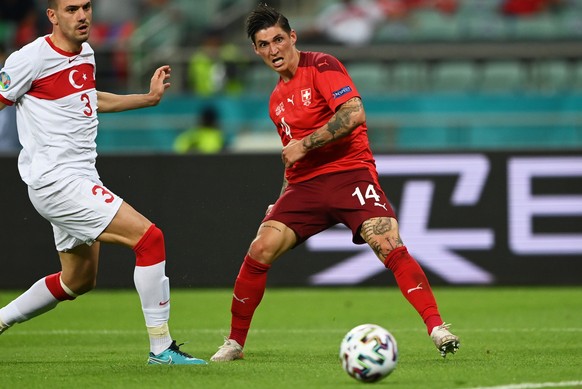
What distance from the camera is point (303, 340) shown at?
9.03 metres

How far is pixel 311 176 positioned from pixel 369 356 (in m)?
1.91

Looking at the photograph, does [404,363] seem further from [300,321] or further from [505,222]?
[505,222]

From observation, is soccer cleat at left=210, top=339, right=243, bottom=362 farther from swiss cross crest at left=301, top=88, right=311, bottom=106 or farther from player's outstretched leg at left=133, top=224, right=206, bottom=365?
swiss cross crest at left=301, top=88, right=311, bottom=106

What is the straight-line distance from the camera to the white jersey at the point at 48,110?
720 cm

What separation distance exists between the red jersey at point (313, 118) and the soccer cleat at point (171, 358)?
4.80 feet

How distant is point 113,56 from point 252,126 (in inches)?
128

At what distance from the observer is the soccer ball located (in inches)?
247

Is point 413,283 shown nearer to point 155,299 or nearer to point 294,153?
point 294,153

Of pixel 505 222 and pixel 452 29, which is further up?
pixel 452 29

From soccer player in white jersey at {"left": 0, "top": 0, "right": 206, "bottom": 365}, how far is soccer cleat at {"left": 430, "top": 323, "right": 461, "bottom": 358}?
147cm

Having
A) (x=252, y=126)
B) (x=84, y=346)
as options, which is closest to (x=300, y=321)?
(x=84, y=346)

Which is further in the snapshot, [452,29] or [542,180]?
[452,29]

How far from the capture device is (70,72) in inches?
290

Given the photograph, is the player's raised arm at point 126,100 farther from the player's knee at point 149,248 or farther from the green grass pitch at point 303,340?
the green grass pitch at point 303,340
